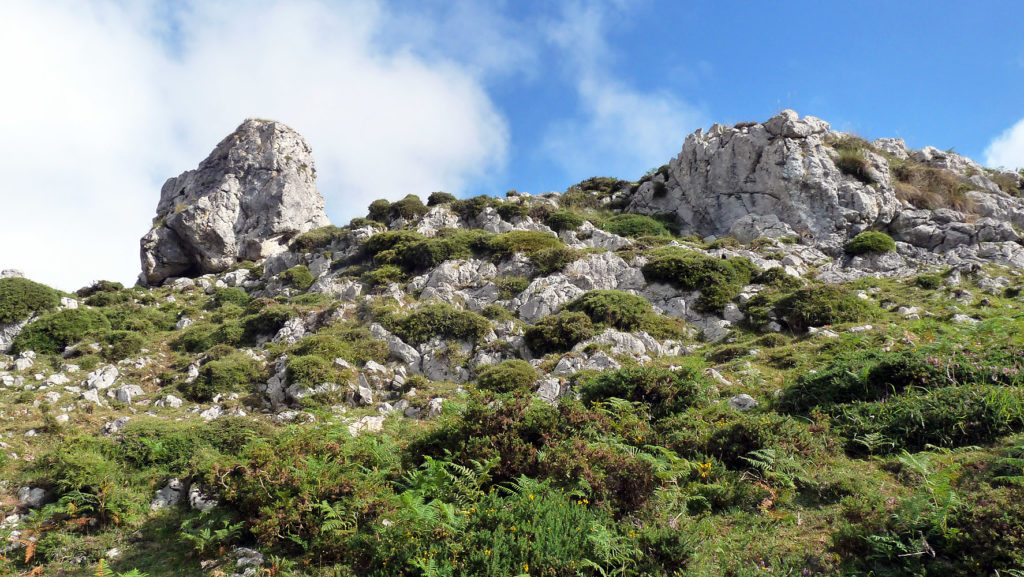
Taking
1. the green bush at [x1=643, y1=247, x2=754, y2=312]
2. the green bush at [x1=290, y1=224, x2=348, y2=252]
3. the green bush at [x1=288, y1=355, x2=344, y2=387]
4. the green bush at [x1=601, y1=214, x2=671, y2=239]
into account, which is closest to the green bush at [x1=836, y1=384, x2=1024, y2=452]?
the green bush at [x1=643, y1=247, x2=754, y2=312]

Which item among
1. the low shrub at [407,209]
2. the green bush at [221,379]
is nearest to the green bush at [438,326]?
the green bush at [221,379]

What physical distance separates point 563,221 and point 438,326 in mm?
16359

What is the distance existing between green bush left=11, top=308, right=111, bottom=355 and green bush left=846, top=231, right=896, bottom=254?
125 feet

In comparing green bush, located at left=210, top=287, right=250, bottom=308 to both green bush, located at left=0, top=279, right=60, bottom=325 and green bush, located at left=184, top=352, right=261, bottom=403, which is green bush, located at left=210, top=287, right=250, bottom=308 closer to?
green bush, located at left=0, top=279, right=60, bottom=325

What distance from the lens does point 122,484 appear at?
9070mm

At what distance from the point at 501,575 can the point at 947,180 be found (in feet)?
136

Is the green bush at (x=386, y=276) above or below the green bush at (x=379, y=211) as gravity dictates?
below

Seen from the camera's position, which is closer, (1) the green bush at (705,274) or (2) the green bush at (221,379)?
(2) the green bush at (221,379)

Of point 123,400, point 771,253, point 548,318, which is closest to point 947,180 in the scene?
point 771,253

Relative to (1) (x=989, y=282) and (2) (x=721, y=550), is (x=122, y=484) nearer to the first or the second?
(2) (x=721, y=550)

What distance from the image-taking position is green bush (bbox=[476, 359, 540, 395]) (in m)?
15.4

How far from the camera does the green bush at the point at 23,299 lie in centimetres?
2230

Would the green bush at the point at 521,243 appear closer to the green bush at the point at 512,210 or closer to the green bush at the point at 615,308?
the green bush at the point at 512,210

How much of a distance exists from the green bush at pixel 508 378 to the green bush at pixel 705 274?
9.60 meters
